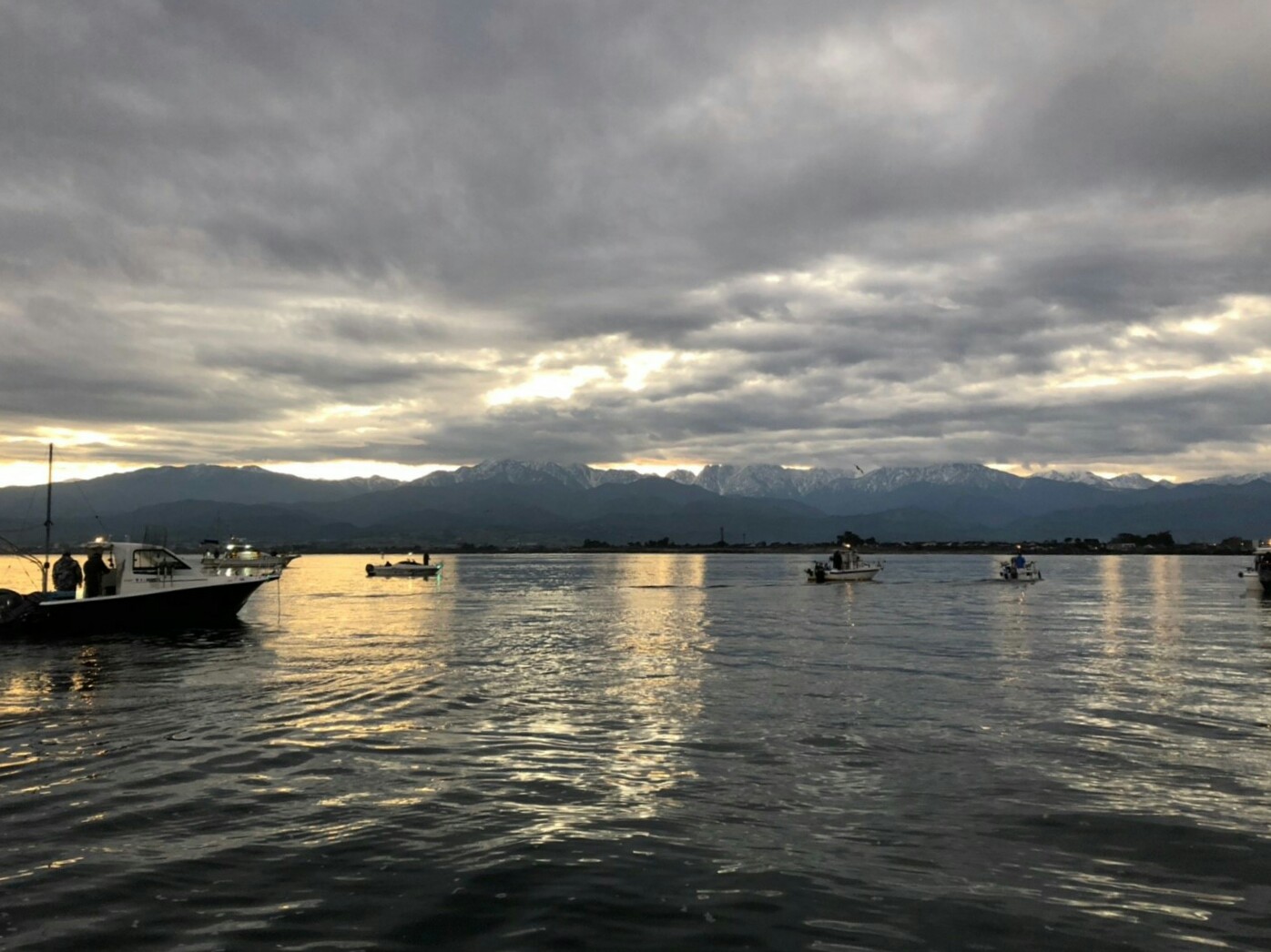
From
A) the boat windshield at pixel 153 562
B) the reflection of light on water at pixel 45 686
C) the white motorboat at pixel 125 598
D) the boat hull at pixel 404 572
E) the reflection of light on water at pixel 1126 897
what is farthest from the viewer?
the boat hull at pixel 404 572

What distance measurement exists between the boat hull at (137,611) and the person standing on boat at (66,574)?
3.19 ft

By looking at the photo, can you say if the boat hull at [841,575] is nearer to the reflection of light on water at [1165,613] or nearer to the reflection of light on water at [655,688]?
the reflection of light on water at [1165,613]

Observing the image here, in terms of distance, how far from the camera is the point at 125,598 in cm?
4250

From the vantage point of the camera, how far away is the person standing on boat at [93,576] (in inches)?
1654

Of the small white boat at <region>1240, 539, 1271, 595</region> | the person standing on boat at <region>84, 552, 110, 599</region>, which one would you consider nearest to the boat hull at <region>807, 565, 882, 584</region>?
the small white boat at <region>1240, 539, 1271, 595</region>

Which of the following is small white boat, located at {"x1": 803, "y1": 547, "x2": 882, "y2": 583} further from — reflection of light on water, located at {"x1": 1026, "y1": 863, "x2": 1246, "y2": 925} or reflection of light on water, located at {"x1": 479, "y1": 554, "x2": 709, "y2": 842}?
reflection of light on water, located at {"x1": 1026, "y1": 863, "x2": 1246, "y2": 925}

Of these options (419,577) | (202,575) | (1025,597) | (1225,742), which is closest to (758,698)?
(1225,742)

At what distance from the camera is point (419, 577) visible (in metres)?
141

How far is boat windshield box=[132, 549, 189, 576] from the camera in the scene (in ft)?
146

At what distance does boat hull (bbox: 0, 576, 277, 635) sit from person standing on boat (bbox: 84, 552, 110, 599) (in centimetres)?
61

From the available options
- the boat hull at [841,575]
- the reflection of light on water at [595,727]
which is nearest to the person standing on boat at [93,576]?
the reflection of light on water at [595,727]

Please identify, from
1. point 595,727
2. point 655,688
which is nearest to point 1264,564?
point 655,688

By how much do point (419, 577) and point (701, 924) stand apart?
13668 cm

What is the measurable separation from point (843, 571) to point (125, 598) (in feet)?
278
